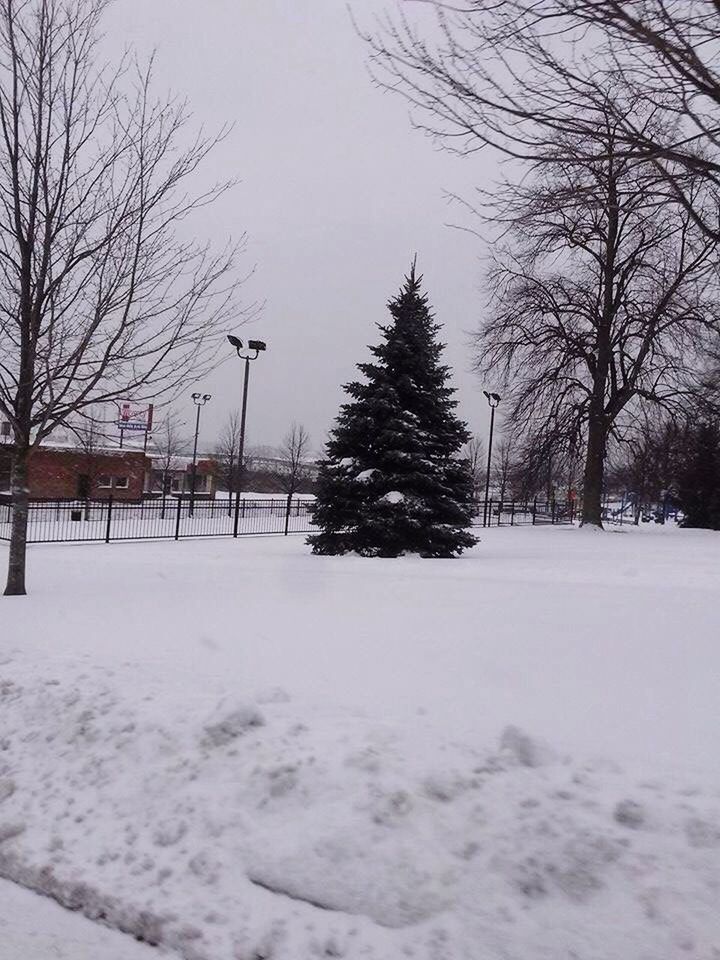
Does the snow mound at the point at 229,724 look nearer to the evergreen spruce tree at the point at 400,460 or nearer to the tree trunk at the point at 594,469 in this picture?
the evergreen spruce tree at the point at 400,460

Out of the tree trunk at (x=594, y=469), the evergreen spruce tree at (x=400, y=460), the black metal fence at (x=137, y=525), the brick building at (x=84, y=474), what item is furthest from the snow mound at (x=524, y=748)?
the brick building at (x=84, y=474)

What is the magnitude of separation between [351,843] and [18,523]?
25.4 ft

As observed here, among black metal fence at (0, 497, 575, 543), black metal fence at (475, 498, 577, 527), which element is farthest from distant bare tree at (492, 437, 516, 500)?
black metal fence at (0, 497, 575, 543)

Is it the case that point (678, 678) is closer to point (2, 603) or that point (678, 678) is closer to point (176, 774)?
point (176, 774)

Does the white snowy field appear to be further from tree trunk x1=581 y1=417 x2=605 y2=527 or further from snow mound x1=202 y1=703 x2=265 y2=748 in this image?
tree trunk x1=581 y1=417 x2=605 y2=527

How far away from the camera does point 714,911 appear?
8.89 feet

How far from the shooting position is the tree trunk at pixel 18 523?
373 inches

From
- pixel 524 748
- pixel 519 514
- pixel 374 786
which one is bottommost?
pixel 374 786

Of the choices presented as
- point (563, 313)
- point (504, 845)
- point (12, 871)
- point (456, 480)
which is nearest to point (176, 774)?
point (12, 871)

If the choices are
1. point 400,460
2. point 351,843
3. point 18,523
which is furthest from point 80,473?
point 351,843

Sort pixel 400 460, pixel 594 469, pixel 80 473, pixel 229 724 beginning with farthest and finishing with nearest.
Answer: pixel 80 473 < pixel 594 469 < pixel 400 460 < pixel 229 724

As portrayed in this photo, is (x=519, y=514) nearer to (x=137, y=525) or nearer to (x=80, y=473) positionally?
(x=137, y=525)

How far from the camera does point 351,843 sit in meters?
3.27

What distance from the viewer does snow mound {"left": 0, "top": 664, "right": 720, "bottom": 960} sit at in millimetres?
2812
